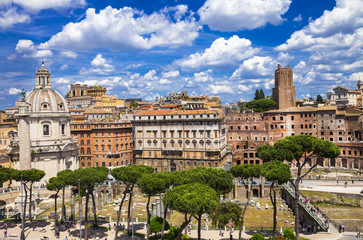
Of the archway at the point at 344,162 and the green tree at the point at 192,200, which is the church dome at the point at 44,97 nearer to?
the green tree at the point at 192,200

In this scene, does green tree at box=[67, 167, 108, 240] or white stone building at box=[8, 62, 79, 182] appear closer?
green tree at box=[67, 167, 108, 240]

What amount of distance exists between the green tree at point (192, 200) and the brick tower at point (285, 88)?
82.1 meters

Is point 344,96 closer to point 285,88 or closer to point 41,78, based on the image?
point 285,88

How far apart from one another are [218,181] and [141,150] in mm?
45455

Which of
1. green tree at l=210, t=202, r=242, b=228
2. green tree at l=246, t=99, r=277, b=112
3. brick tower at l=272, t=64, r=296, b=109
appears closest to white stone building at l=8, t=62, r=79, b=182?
green tree at l=210, t=202, r=242, b=228

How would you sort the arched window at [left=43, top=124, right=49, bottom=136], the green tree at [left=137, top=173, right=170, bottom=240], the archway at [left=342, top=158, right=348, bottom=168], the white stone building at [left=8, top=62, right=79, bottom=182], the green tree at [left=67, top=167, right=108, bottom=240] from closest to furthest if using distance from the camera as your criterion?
the green tree at [left=137, top=173, right=170, bottom=240] < the green tree at [left=67, top=167, right=108, bottom=240] < the white stone building at [left=8, top=62, right=79, bottom=182] < the arched window at [left=43, top=124, right=49, bottom=136] < the archway at [left=342, top=158, right=348, bottom=168]

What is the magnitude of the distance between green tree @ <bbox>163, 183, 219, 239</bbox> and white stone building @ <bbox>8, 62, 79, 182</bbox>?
3824cm

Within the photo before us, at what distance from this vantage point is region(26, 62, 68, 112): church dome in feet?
202

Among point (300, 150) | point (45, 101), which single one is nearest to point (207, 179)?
point (300, 150)

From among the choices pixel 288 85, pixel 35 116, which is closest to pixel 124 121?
pixel 35 116

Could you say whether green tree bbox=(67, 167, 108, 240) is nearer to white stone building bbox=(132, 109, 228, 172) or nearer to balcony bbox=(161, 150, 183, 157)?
balcony bbox=(161, 150, 183, 157)

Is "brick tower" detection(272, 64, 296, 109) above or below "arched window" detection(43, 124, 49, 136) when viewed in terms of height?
above

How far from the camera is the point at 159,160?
7831cm

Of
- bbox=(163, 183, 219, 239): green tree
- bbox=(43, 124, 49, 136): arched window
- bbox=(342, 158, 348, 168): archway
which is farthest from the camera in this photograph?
bbox=(342, 158, 348, 168): archway
